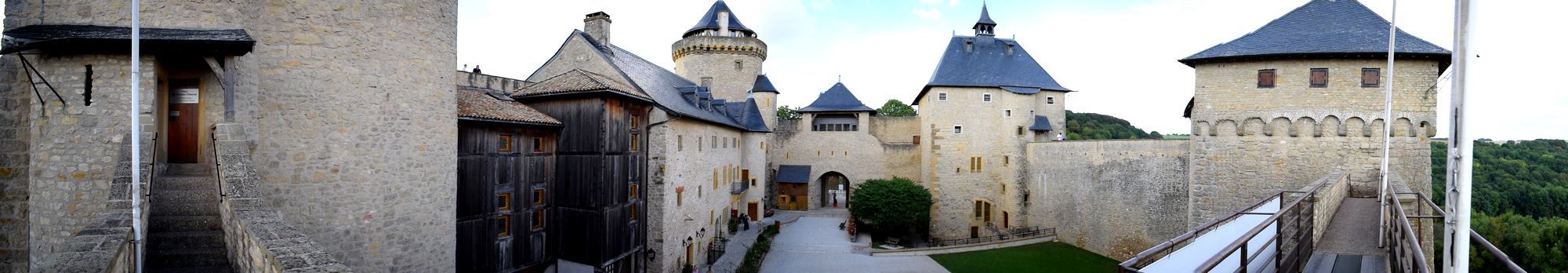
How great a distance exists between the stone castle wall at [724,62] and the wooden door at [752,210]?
5762mm

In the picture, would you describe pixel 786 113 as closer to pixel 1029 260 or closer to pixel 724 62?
pixel 724 62

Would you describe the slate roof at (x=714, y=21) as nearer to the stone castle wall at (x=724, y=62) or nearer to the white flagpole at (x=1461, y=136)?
the stone castle wall at (x=724, y=62)

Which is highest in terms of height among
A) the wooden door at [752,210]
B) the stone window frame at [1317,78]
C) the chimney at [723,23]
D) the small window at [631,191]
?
the chimney at [723,23]

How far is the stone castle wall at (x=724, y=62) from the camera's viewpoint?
32.1 metres

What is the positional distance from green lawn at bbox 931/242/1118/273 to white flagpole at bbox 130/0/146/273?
1970 cm

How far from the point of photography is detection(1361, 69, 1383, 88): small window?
14.3m

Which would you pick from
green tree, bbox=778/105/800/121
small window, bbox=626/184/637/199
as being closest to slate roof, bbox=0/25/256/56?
small window, bbox=626/184/637/199

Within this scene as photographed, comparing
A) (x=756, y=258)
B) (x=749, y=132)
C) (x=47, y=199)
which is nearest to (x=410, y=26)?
(x=47, y=199)

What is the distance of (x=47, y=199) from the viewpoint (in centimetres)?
709

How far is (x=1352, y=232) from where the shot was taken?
28.0 feet

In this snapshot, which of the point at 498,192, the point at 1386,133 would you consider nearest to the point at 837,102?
the point at 498,192

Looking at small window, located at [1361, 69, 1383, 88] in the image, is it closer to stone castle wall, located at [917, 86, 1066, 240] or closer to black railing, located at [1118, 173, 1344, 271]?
black railing, located at [1118, 173, 1344, 271]

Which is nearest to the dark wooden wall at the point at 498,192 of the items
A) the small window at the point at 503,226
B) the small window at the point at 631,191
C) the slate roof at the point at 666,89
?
the small window at the point at 503,226

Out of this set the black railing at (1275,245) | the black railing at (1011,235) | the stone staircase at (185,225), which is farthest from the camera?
the black railing at (1011,235)
